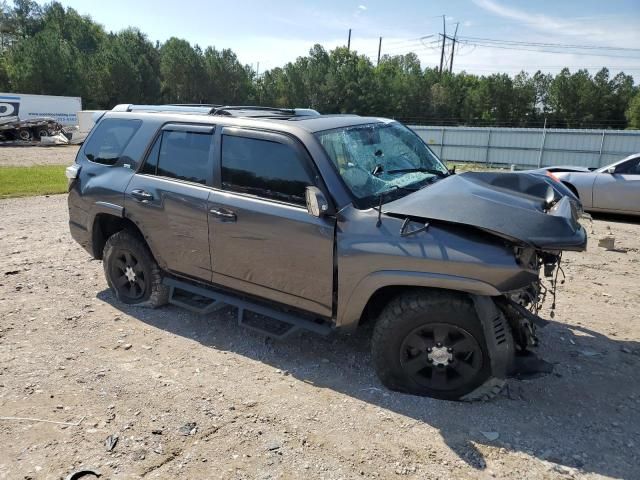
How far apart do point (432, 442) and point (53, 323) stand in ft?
12.0

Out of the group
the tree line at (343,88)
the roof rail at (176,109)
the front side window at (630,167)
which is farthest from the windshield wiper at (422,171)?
the tree line at (343,88)

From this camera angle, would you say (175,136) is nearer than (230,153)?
No

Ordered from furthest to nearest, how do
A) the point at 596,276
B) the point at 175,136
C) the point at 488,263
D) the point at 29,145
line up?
the point at 29,145
the point at 596,276
the point at 175,136
the point at 488,263

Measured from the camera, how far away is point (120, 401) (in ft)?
11.2

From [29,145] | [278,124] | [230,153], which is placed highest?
[278,124]

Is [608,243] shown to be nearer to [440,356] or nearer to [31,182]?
[440,356]

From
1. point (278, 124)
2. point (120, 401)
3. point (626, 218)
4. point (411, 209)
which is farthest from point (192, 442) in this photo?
point (626, 218)

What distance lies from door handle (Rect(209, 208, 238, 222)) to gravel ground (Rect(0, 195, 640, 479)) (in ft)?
3.69

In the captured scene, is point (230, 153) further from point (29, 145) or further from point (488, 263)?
point (29, 145)

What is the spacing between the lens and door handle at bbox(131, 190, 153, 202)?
4.45 metres

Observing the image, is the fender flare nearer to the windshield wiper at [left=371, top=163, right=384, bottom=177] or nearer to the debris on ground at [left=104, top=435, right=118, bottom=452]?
the windshield wiper at [left=371, top=163, right=384, bottom=177]

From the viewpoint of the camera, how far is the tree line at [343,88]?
5825 centimetres

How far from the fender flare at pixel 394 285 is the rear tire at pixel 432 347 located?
0.14m

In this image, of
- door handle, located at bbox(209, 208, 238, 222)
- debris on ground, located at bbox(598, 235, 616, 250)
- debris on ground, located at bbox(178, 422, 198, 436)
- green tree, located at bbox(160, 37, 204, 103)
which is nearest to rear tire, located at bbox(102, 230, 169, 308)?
door handle, located at bbox(209, 208, 238, 222)
